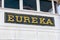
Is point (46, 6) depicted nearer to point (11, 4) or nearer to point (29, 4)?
point (29, 4)

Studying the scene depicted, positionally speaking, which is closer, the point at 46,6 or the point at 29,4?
the point at 29,4

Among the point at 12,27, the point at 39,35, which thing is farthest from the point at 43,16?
the point at 12,27

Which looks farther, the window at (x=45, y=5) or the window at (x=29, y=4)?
the window at (x=45, y=5)

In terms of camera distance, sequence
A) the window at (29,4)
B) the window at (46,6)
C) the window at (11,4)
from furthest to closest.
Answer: the window at (46,6)
the window at (29,4)
the window at (11,4)

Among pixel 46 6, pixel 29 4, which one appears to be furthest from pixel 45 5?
pixel 29 4

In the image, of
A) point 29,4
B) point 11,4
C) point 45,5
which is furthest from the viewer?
point 45,5

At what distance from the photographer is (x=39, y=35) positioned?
741cm

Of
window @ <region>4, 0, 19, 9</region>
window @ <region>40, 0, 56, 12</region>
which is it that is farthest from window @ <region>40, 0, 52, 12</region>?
window @ <region>4, 0, 19, 9</region>

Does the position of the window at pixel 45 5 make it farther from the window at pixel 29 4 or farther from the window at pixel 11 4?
the window at pixel 11 4

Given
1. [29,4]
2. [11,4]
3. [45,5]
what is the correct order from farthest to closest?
[45,5] → [29,4] → [11,4]

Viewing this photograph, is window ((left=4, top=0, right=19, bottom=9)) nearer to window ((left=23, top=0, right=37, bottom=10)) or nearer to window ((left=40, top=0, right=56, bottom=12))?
window ((left=23, top=0, right=37, bottom=10))

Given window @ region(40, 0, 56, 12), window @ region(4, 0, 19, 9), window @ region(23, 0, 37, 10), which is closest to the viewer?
window @ region(4, 0, 19, 9)

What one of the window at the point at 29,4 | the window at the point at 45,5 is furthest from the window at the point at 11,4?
the window at the point at 45,5

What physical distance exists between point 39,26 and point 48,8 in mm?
1134
